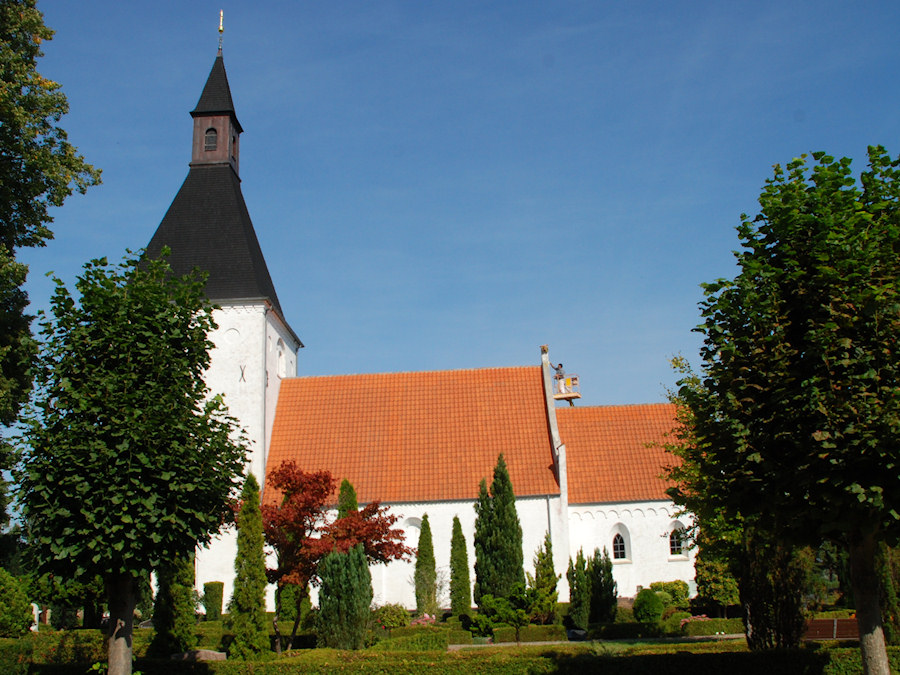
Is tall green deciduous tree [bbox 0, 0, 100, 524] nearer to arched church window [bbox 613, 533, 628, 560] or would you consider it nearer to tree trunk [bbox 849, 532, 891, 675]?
tree trunk [bbox 849, 532, 891, 675]

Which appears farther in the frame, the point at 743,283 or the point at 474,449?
the point at 474,449

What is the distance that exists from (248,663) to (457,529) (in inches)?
568

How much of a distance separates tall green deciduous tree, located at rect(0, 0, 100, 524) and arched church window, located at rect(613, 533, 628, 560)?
21562mm

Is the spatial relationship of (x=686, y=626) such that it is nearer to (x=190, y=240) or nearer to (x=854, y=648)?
(x=854, y=648)

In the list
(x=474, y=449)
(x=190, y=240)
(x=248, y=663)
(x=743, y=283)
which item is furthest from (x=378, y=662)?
(x=190, y=240)

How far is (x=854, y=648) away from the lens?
13.5 m

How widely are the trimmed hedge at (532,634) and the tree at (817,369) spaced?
13634mm

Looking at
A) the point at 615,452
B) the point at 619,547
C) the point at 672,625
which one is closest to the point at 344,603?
the point at 672,625

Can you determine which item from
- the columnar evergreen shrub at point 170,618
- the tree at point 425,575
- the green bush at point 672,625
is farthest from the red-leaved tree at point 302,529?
the green bush at point 672,625

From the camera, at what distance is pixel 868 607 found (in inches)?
371

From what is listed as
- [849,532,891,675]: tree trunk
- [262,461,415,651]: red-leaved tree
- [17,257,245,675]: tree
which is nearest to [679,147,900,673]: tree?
[849,532,891,675]: tree trunk

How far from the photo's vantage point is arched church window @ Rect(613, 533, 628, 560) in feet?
100

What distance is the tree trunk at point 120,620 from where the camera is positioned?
11297mm

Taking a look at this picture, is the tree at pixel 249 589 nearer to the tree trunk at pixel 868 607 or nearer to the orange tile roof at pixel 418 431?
the orange tile roof at pixel 418 431
